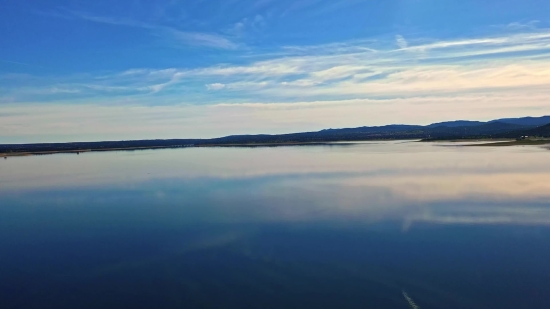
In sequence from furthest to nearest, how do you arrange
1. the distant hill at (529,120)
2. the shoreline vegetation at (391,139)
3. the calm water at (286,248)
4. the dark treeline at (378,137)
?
1. the distant hill at (529,120)
2. the dark treeline at (378,137)
3. the shoreline vegetation at (391,139)
4. the calm water at (286,248)

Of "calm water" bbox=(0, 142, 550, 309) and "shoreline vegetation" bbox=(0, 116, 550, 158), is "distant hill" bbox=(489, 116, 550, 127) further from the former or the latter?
"calm water" bbox=(0, 142, 550, 309)

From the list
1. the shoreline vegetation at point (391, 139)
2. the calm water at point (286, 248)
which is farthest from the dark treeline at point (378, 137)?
the calm water at point (286, 248)

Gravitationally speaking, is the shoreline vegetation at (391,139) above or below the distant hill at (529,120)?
below

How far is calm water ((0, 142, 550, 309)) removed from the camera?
607 centimetres

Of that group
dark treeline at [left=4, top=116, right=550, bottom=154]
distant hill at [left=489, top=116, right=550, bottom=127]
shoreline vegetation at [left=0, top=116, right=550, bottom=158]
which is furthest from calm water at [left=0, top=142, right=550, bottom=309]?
distant hill at [left=489, top=116, right=550, bottom=127]

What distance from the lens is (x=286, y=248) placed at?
26.5 feet

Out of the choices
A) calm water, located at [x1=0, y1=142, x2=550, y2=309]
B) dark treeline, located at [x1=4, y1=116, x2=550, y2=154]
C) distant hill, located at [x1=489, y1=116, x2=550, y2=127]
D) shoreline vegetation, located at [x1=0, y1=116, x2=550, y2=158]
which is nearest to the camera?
calm water, located at [x1=0, y1=142, x2=550, y2=309]

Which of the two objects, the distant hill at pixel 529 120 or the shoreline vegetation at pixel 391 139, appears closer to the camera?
the shoreline vegetation at pixel 391 139

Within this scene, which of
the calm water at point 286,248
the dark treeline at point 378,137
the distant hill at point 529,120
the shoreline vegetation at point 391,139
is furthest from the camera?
the distant hill at point 529,120

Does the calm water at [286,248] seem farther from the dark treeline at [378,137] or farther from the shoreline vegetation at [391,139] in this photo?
the dark treeline at [378,137]

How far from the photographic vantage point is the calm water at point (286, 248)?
19.9ft

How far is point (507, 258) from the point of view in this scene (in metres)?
7.13

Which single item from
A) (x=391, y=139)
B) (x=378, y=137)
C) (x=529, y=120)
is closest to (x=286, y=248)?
(x=391, y=139)

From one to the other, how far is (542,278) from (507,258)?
894 mm
